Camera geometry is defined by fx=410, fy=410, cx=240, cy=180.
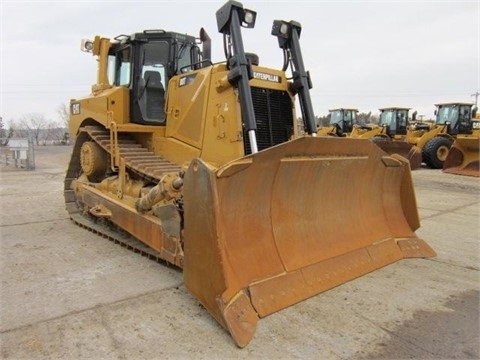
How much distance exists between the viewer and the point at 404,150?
51.7 ft

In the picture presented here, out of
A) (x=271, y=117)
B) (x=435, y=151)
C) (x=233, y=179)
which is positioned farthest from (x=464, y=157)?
(x=233, y=179)

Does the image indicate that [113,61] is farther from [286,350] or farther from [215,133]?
[286,350]

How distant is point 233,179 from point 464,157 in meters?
13.6

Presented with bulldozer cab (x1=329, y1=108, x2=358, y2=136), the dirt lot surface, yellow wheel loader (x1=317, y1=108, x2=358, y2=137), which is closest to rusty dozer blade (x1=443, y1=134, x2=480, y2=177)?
yellow wheel loader (x1=317, y1=108, x2=358, y2=137)

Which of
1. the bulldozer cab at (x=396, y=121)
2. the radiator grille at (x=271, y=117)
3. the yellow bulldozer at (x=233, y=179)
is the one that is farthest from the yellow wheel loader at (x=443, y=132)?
the radiator grille at (x=271, y=117)

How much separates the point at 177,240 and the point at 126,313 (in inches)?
31.9

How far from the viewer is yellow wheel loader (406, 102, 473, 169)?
55.4 feet

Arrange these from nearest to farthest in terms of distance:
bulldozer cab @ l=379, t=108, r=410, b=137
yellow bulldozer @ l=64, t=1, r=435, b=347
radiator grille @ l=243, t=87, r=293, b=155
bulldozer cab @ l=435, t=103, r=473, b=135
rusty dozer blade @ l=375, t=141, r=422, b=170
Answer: yellow bulldozer @ l=64, t=1, r=435, b=347 < radiator grille @ l=243, t=87, r=293, b=155 < rusty dozer blade @ l=375, t=141, r=422, b=170 < bulldozer cab @ l=435, t=103, r=473, b=135 < bulldozer cab @ l=379, t=108, r=410, b=137

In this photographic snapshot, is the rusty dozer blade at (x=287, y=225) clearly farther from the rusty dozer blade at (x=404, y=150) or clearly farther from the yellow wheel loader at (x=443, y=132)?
the yellow wheel loader at (x=443, y=132)

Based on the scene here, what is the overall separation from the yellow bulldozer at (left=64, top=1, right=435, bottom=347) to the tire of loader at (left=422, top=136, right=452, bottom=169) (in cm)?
1333

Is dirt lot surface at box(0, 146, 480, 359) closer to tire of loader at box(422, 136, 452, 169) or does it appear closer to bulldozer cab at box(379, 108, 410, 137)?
tire of loader at box(422, 136, 452, 169)

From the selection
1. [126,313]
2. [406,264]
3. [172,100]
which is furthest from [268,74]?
[126,313]

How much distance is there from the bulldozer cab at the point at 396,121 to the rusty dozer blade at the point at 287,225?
54.5 feet

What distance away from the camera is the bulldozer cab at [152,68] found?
5812 mm
